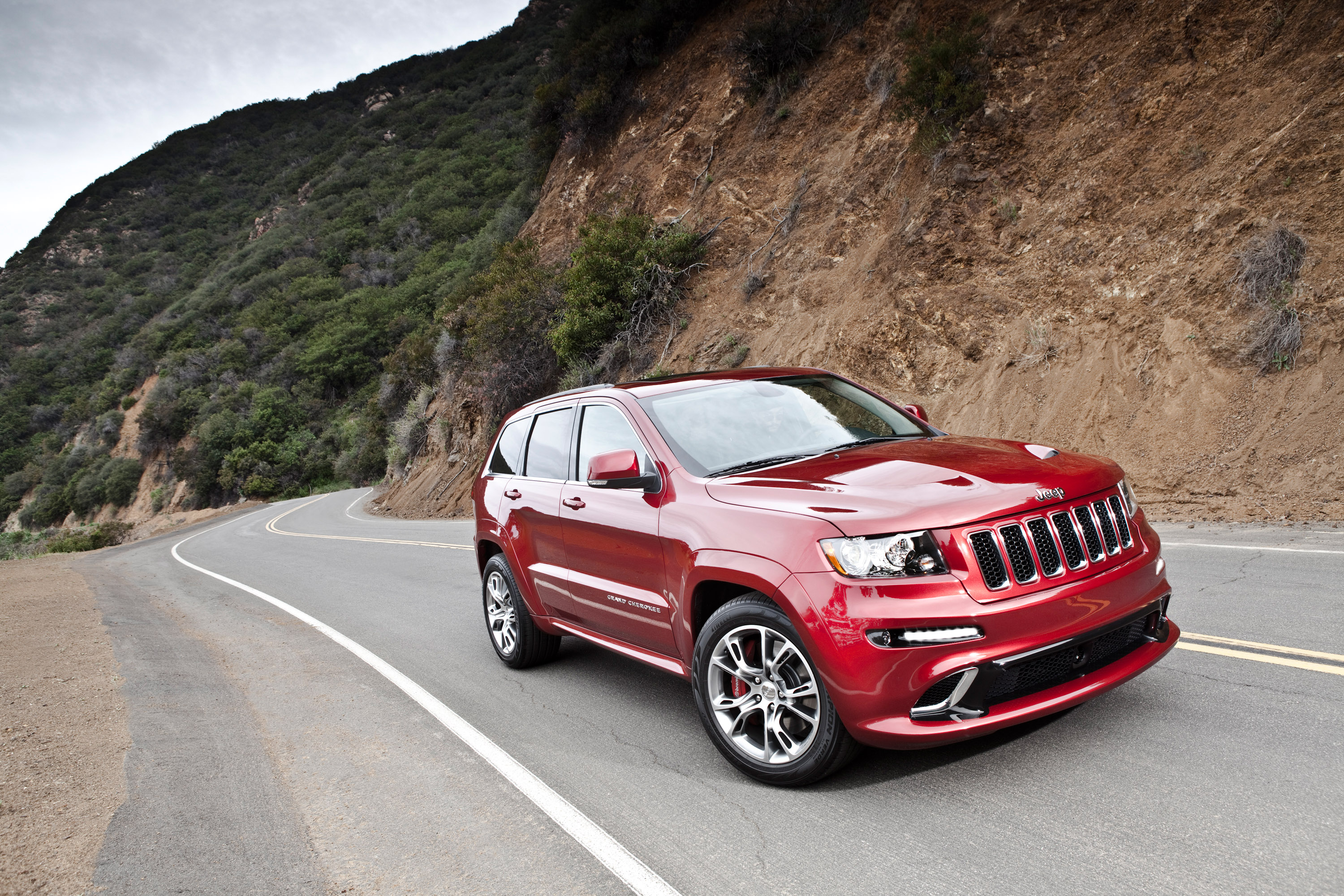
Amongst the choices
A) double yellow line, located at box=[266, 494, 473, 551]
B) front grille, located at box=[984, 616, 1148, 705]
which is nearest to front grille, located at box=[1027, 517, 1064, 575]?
front grille, located at box=[984, 616, 1148, 705]

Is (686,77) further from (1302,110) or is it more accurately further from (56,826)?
(56,826)

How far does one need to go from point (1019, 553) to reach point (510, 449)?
12.8 feet

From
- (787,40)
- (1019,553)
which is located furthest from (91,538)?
(1019,553)

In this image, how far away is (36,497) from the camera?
6331 centimetres

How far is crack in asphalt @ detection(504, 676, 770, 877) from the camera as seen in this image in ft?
10.4

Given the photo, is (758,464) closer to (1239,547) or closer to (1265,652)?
(1265,652)

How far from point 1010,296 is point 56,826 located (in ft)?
46.2

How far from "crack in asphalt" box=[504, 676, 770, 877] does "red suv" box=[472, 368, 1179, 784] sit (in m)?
0.18

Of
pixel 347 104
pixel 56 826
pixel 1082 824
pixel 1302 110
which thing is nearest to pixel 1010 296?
pixel 1302 110

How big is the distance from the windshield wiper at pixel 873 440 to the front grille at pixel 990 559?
125 centimetres

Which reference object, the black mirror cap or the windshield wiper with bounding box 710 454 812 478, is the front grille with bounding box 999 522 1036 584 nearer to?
the windshield wiper with bounding box 710 454 812 478

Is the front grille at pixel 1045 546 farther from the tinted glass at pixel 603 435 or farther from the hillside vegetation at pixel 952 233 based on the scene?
the hillside vegetation at pixel 952 233

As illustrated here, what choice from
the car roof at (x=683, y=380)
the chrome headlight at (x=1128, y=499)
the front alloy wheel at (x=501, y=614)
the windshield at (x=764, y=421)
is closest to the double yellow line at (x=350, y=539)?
the front alloy wheel at (x=501, y=614)

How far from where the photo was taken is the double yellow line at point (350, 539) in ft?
46.5
